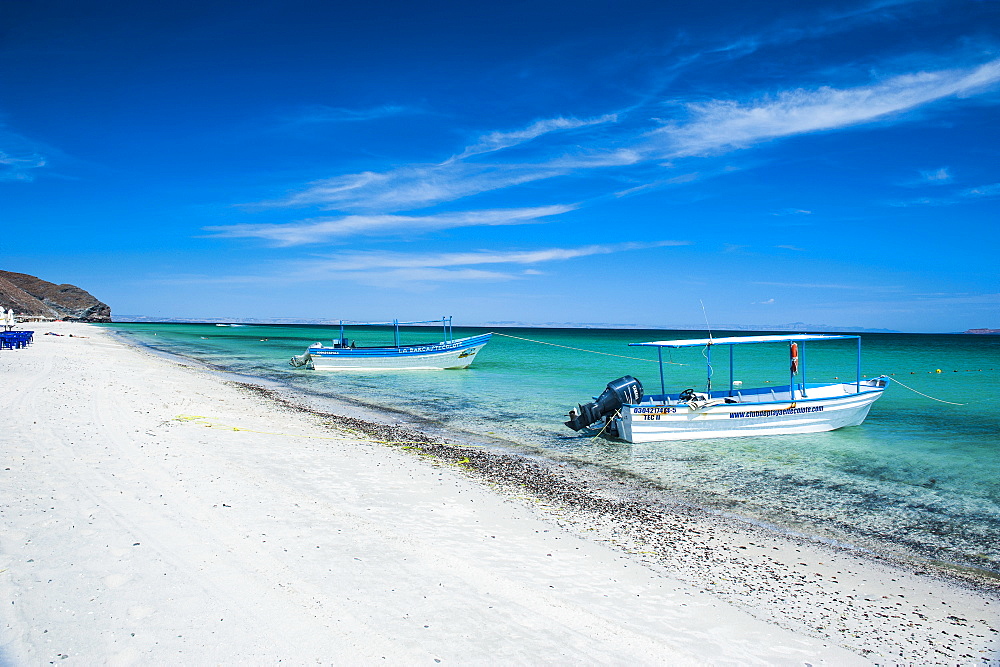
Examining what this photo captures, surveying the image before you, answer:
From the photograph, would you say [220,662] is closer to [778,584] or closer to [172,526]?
[172,526]

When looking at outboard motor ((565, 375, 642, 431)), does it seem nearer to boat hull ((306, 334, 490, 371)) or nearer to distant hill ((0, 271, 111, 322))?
boat hull ((306, 334, 490, 371))

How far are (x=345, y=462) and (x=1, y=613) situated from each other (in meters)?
6.25

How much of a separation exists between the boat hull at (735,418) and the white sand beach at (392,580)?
5.71 m

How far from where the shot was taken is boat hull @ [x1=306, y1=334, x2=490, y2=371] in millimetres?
32603

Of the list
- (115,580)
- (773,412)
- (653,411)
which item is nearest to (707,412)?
(653,411)

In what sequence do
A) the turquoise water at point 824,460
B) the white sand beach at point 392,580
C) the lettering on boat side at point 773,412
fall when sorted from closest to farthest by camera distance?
the white sand beach at point 392,580, the turquoise water at point 824,460, the lettering on boat side at point 773,412

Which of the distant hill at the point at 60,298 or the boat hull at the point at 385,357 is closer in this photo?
the boat hull at the point at 385,357

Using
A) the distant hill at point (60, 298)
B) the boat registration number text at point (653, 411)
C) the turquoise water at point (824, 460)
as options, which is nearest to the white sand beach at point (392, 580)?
the turquoise water at point (824, 460)

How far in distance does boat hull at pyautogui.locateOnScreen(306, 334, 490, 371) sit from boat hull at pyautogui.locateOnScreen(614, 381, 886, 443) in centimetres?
1996

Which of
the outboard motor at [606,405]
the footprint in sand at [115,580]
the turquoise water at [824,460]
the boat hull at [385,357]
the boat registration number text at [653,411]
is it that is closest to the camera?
the footprint in sand at [115,580]

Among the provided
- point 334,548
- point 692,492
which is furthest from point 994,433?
point 334,548

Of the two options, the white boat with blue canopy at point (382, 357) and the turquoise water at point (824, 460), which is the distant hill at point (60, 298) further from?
the turquoise water at point (824, 460)

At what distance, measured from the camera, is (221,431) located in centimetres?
1244

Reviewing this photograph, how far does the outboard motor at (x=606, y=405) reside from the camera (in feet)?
48.8
